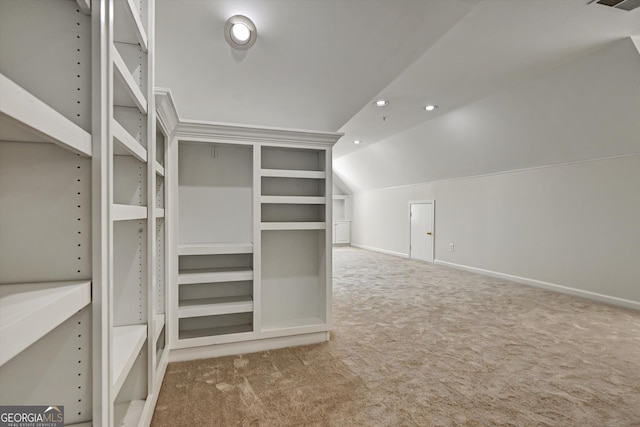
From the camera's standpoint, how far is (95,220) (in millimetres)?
881

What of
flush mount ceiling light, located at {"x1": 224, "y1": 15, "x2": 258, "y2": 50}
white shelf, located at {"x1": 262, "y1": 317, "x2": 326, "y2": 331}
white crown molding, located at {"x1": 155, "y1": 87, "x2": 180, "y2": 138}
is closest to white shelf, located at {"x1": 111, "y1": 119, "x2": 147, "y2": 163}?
white crown molding, located at {"x1": 155, "y1": 87, "x2": 180, "y2": 138}

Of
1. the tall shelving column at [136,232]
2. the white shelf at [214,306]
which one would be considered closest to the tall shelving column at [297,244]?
the white shelf at [214,306]

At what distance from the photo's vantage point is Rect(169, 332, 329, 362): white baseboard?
8.08ft

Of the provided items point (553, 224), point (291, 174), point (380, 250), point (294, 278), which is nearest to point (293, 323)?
point (294, 278)

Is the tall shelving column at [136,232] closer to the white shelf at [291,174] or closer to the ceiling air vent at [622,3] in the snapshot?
the white shelf at [291,174]

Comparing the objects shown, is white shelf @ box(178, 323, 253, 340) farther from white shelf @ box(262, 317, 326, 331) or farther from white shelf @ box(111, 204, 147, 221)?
white shelf @ box(111, 204, 147, 221)

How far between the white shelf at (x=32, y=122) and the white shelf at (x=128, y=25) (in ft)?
2.23

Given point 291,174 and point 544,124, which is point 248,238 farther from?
point 544,124

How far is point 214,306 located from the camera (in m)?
2.53

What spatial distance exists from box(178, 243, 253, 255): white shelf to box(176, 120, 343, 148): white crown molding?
2.73ft

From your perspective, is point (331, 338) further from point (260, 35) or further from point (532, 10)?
point (532, 10)

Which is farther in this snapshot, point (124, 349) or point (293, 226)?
point (293, 226)

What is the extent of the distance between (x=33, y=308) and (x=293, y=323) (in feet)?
7.70

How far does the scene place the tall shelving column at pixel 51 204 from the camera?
2.62 feet
